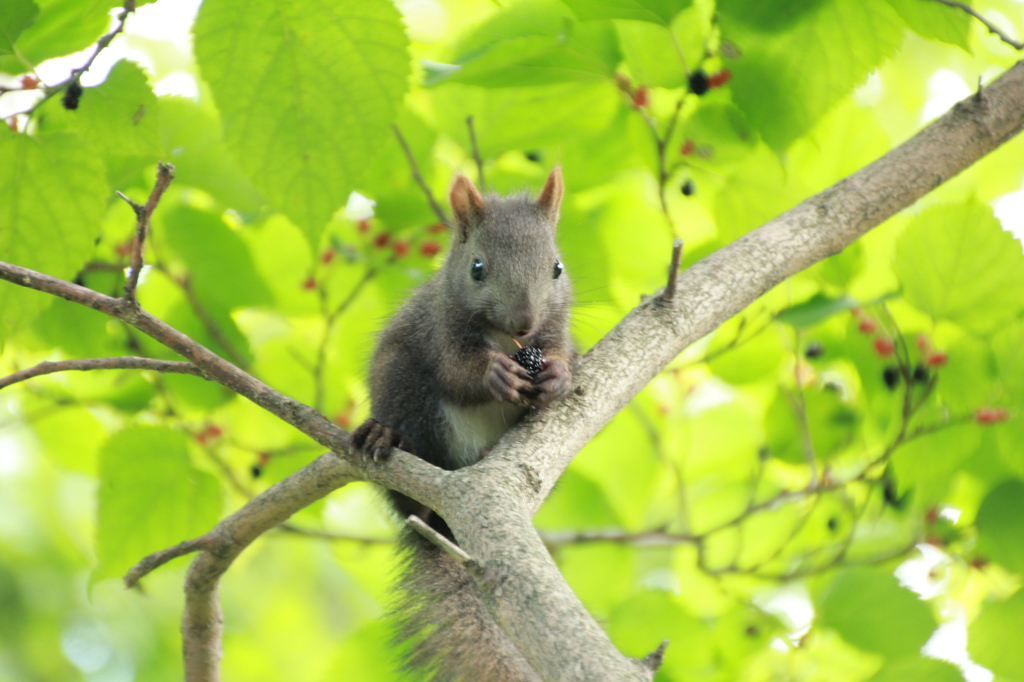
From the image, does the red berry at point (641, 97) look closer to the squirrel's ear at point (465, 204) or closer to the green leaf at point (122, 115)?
the squirrel's ear at point (465, 204)

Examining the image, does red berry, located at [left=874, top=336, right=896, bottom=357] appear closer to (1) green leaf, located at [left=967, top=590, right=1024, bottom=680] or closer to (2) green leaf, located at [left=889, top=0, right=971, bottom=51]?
(1) green leaf, located at [left=967, top=590, right=1024, bottom=680]

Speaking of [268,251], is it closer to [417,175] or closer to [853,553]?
[417,175]

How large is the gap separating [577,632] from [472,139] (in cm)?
127

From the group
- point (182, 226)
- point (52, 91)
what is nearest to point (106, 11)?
point (52, 91)

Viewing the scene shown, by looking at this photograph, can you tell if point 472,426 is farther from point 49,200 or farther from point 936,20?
point 936,20

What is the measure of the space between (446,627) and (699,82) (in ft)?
3.91

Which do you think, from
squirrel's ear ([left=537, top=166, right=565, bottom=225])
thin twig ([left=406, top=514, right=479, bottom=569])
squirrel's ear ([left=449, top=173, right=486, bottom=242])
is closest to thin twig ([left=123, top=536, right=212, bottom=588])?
thin twig ([left=406, top=514, right=479, bottom=569])

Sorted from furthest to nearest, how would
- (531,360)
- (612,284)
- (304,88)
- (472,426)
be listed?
(612,284)
(472,426)
(531,360)
(304,88)

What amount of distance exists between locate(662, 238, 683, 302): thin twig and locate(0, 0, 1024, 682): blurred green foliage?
1.08ft

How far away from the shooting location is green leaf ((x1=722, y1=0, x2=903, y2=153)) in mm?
1435

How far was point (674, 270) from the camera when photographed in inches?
52.2

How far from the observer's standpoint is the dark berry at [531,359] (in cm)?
162

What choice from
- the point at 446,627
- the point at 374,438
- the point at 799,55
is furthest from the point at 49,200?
the point at 799,55

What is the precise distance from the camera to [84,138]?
4.28ft
